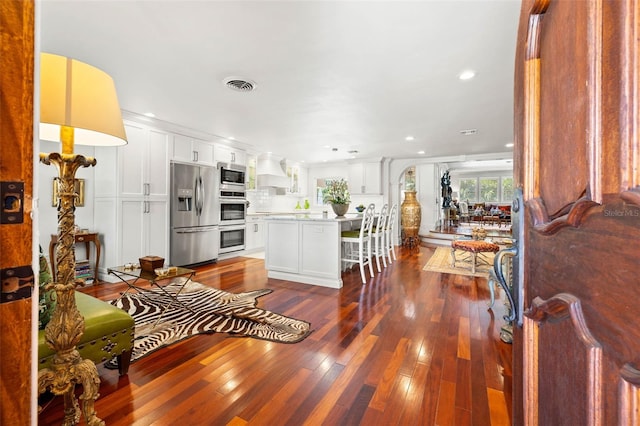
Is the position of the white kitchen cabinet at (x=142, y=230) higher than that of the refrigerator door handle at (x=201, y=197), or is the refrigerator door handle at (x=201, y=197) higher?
the refrigerator door handle at (x=201, y=197)

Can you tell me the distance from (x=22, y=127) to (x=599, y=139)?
2.90 feet

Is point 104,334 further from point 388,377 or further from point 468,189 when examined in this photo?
point 468,189

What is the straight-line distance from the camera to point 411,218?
6.98 meters

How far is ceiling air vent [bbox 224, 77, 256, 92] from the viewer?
2731 millimetres

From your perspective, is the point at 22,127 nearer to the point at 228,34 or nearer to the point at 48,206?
the point at 228,34

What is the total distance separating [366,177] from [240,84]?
16.0 ft

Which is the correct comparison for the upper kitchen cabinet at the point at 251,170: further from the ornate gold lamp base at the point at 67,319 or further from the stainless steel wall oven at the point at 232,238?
the ornate gold lamp base at the point at 67,319

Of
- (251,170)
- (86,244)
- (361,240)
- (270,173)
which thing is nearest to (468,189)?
(270,173)

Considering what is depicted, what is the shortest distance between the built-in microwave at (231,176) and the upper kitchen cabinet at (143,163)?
1.07 meters

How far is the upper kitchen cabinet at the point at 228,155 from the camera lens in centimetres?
520

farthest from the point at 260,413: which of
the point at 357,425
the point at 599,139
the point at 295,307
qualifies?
the point at 599,139

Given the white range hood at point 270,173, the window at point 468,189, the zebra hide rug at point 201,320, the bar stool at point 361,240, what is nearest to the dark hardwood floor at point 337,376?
the zebra hide rug at point 201,320

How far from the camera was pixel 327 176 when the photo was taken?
8266 mm

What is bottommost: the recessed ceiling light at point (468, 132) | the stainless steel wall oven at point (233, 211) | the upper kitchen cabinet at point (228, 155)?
the stainless steel wall oven at point (233, 211)
